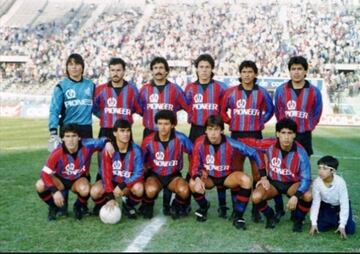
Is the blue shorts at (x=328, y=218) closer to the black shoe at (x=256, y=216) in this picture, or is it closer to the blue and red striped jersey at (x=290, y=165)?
the blue and red striped jersey at (x=290, y=165)

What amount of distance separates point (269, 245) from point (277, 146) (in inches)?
42.2

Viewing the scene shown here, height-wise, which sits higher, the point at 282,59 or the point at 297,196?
the point at 282,59

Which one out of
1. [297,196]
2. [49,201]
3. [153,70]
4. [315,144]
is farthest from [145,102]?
[315,144]

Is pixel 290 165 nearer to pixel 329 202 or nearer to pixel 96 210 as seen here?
pixel 329 202

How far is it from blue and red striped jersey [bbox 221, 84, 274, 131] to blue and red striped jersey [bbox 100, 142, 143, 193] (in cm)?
115

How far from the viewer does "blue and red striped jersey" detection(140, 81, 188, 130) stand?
5738mm

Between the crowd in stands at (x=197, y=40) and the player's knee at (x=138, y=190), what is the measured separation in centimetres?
1959

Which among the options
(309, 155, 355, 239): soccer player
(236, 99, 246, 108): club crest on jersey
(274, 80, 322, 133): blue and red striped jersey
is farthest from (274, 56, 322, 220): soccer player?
(309, 155, 355, 239): soccer player

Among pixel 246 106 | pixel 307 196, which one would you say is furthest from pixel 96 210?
pixel 307 196

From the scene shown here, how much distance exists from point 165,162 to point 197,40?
83.9 ft

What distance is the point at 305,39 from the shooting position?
28719mm

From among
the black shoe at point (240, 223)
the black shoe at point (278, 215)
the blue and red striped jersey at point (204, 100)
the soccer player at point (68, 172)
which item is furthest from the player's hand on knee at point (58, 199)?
the black shoe at point (278, 215)

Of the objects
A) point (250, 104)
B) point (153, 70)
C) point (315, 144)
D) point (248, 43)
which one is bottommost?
point (315, 144)

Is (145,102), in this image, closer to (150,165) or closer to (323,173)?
(150,165)
